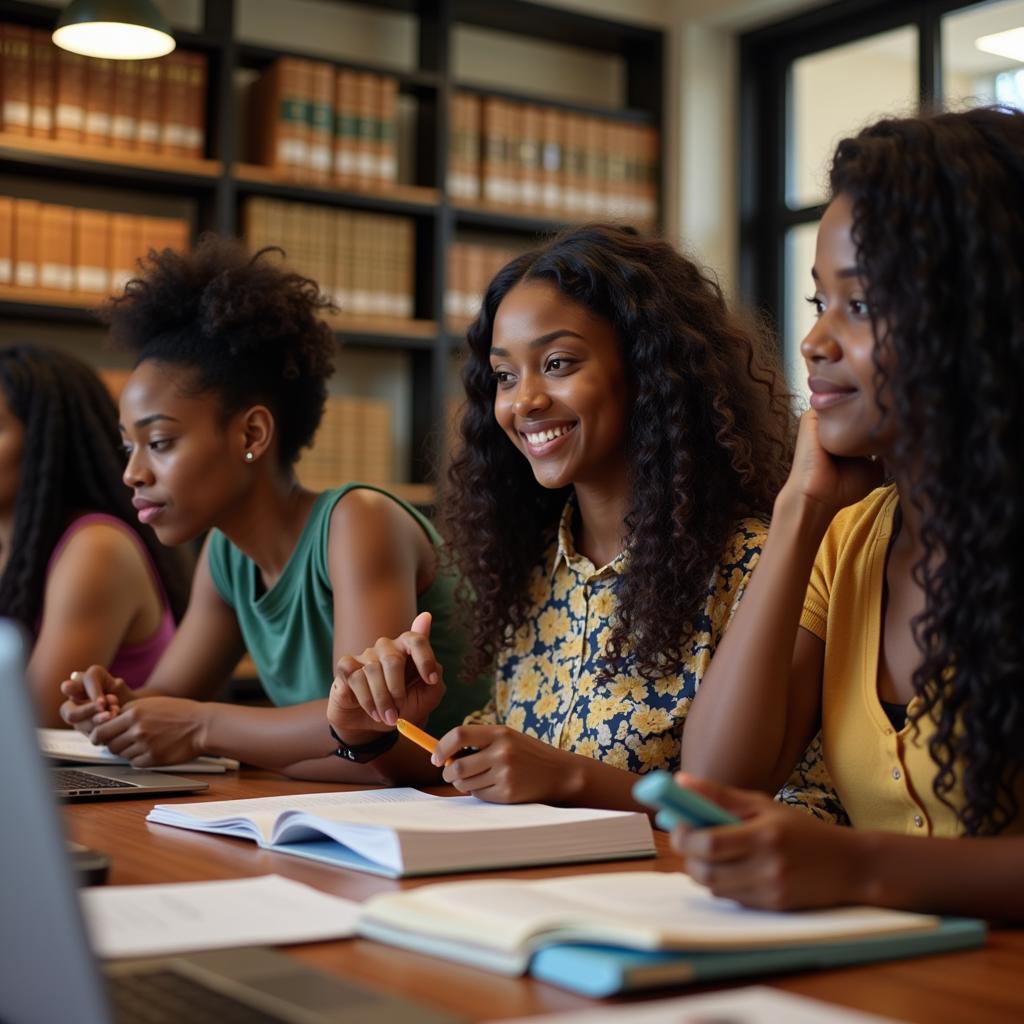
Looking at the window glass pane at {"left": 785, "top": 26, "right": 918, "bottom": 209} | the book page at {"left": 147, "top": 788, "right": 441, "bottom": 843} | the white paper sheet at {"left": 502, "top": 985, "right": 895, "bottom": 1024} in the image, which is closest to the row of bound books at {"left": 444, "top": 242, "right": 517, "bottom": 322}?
the window glass pane at {"left": 785, "top": 26, "right": 918, "bottom": 209}

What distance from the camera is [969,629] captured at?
1.14 m

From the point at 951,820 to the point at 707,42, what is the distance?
3.85 m

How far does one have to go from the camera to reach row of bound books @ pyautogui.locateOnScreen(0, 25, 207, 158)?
366cm

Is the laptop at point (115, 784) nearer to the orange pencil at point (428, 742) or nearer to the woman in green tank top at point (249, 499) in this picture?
the woman in green tank top at point (249, 499)

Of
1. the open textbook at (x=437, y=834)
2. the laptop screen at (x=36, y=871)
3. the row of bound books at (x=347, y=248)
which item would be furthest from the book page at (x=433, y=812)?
the row of bound books at (x=347, y=248)

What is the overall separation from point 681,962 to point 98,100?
3.44 meters

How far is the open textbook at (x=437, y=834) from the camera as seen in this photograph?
112 centimetres

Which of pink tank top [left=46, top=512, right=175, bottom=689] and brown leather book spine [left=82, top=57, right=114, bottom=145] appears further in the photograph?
brown leather book spine [left=82, top=57, right=114, bottom=145]

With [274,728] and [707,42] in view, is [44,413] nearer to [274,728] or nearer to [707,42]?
[274,728]

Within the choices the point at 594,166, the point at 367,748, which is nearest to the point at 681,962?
the point at 367,748

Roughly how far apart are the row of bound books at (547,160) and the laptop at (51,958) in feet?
12.0

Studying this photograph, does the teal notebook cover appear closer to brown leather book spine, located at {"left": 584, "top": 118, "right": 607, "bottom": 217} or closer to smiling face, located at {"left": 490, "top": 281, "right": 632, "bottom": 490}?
smiling face, located at {"left": 490, "top": 281, "right": 632, "bottom": 490}

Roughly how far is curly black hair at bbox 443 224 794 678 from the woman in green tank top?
15cm

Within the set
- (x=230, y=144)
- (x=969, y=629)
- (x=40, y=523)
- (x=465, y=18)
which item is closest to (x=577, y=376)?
(x=969, y=629)
